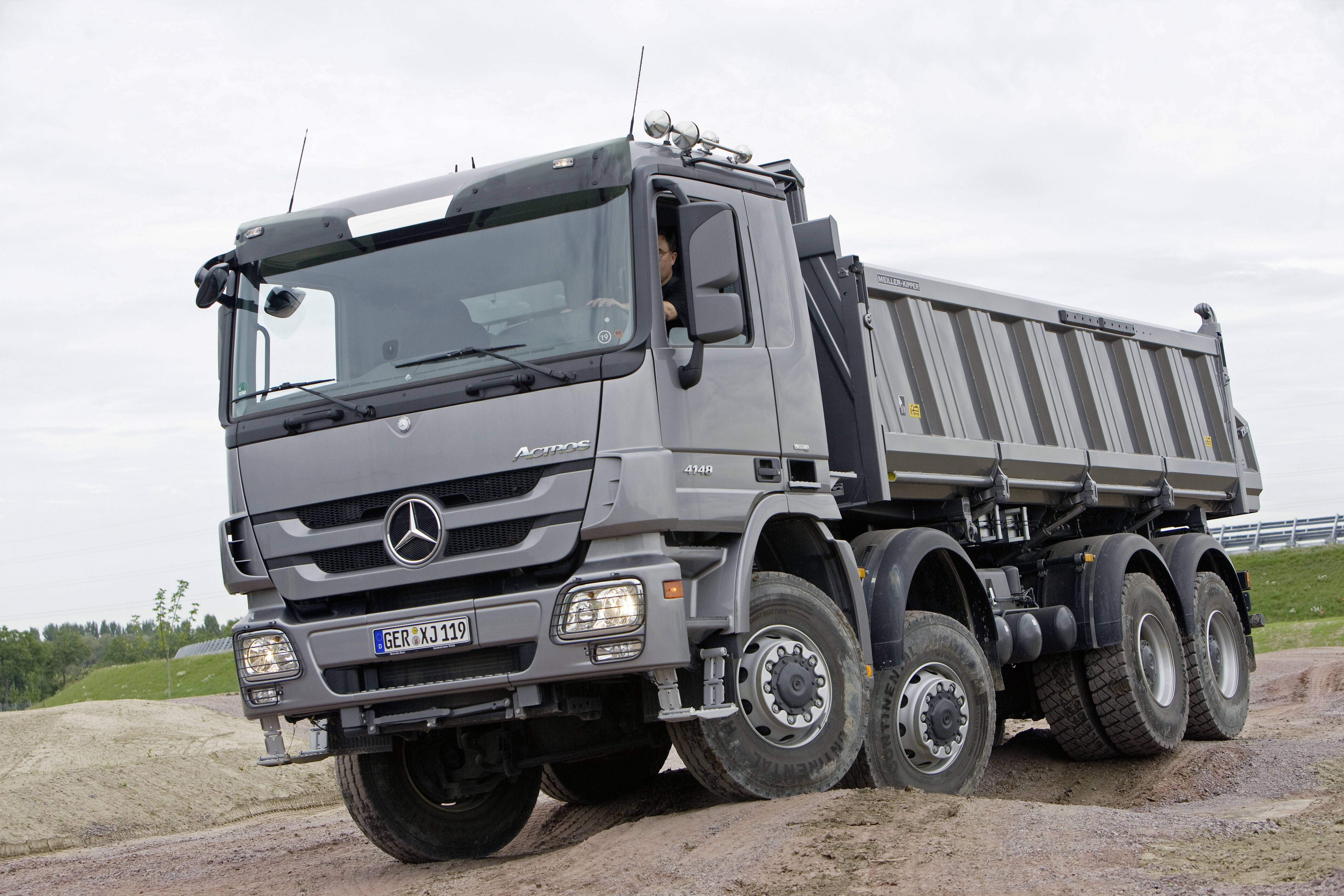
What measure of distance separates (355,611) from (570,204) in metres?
2.10

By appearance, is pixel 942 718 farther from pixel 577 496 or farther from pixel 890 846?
pixel 577 496

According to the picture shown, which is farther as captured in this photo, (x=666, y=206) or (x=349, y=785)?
(x=349, y=785)

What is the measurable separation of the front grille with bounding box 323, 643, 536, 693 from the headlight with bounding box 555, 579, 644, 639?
0.74 ft

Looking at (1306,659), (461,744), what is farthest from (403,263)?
(1306,659)

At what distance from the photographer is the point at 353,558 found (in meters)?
5.96

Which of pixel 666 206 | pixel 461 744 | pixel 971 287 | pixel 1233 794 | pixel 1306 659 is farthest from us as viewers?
pixel 1306 659

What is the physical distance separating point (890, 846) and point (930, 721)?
80.5 inches

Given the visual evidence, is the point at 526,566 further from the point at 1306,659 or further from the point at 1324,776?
the point at 1306,659

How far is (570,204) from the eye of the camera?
5871mm

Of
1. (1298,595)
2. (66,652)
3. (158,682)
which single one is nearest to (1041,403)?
(1298,595)

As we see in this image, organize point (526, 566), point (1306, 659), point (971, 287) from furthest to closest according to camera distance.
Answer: point (1306, 659)
point (971, 287)
point (526, 566)

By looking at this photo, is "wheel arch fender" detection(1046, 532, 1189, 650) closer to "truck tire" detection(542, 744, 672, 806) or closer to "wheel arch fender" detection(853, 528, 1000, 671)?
"wheel arch fender" detection(853, 528, 1000, 671)

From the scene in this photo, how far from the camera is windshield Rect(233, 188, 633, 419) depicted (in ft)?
18.9

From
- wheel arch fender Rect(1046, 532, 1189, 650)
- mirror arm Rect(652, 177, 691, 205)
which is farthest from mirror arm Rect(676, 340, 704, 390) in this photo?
wheel arch fender Rect(1046, 532, 1189, 650)
